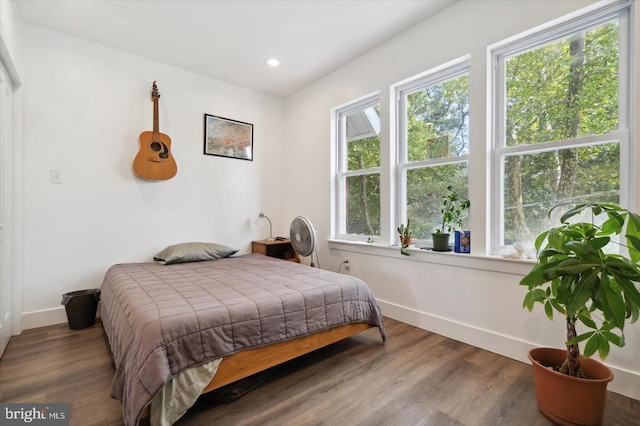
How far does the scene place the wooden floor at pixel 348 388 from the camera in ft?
4.84

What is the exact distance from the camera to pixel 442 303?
2.46m

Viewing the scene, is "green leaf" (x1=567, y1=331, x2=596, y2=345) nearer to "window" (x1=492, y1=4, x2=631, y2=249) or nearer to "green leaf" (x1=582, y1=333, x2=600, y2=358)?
"green leaf" (x1=582, y1=333, x2=600, y2=358)

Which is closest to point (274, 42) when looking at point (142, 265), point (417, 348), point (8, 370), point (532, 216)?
point (142, 265)

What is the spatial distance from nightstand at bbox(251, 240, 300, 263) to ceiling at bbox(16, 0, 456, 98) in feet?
6.64

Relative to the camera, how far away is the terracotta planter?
1.37m

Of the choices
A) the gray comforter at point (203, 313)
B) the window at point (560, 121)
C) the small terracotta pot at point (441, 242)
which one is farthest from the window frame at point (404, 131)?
the gray comforter at point (203, 313)

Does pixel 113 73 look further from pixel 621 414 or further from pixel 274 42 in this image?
pixel 621 414

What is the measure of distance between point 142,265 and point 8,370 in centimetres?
110

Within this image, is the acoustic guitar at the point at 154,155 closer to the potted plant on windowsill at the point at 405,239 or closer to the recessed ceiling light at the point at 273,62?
the recessed ceiling light at the point at 273,62

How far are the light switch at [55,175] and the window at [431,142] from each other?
310 cm

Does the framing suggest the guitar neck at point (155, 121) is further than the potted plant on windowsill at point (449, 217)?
Yes

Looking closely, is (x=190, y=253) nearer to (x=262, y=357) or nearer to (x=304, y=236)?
(x=304, y=236)

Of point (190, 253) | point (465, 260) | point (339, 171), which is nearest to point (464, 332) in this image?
point (465, 260)

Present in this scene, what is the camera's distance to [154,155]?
10.1ft
